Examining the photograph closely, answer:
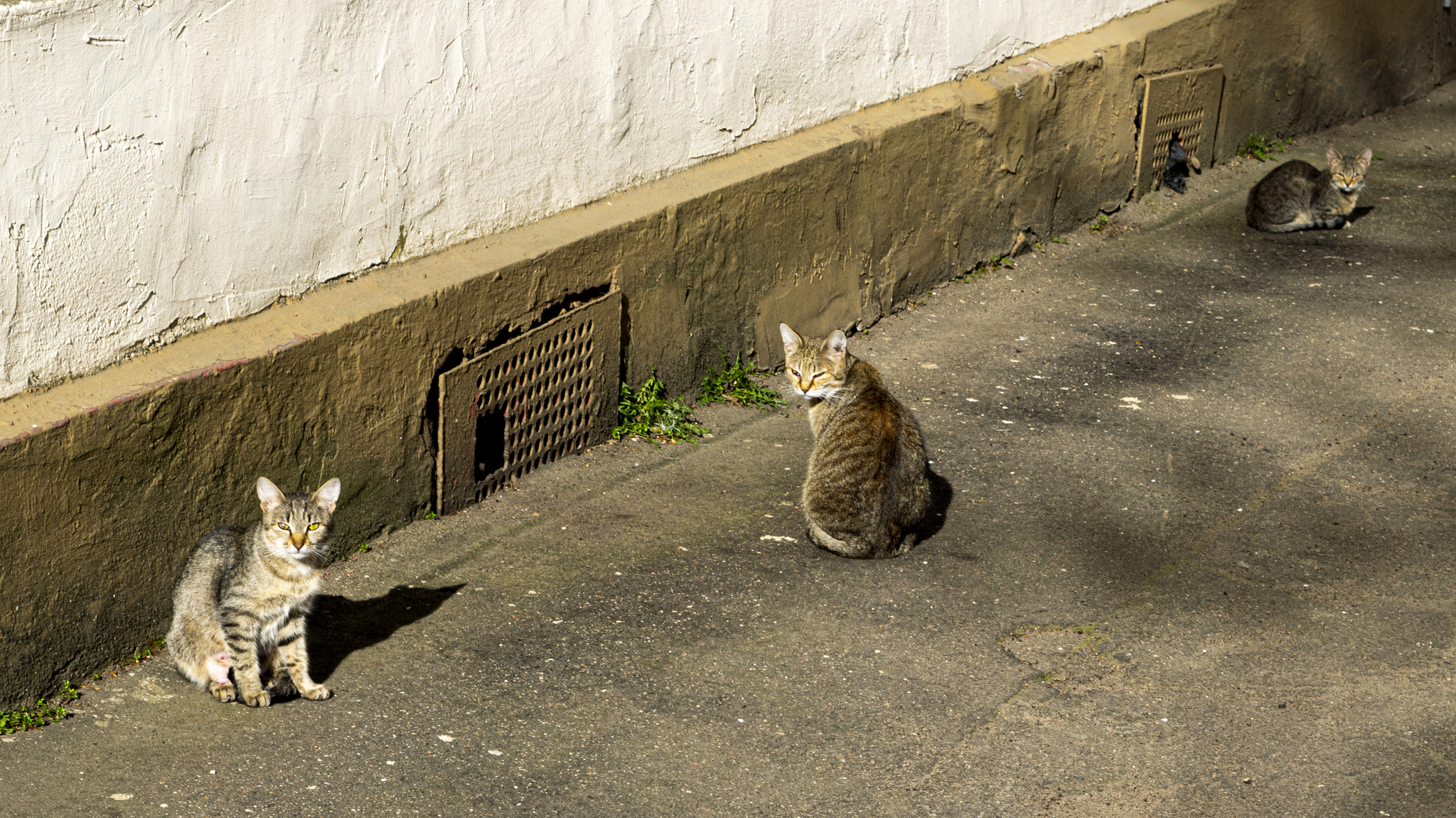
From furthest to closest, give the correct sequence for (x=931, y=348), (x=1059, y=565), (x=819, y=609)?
(x=931, y=348), (x=1059, y=565), (x=819, y=609)

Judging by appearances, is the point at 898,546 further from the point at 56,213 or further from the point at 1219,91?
the point at 1219,91

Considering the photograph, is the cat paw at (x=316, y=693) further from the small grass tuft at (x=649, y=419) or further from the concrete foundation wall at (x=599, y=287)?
the small grass tuft at (x=649, y=419)

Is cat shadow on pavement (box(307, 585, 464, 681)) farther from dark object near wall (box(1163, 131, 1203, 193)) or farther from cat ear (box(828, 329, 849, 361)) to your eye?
dark object near wall (box(1163, 131, 1203, 193))

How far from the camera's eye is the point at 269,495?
431cm

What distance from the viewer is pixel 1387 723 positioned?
14.6 ft

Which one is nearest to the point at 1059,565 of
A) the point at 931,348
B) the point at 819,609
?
the point at 819,609

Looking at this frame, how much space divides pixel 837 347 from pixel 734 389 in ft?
4.04

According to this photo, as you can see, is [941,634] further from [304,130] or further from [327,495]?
[304,130]

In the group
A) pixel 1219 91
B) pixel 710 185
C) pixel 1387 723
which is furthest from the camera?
pixel 1219 91

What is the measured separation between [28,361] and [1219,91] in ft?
27.3

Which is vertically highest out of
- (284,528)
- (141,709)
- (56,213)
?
(56,213)

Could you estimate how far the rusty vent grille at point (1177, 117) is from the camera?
9266 millimetres

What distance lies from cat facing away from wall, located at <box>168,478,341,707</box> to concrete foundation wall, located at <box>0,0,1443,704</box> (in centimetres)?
24

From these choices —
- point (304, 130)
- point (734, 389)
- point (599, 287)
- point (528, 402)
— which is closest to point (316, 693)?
point (528, 402)
